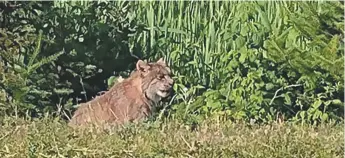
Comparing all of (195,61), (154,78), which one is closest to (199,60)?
(195,61)

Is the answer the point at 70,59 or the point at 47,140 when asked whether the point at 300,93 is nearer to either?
the point at 70,59

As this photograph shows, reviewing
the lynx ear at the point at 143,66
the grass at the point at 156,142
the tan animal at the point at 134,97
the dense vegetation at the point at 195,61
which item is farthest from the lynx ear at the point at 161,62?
the grass at the point at 156,142

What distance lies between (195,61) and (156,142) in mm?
2631

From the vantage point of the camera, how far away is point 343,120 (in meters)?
8.07

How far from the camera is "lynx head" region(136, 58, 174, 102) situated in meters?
8.04

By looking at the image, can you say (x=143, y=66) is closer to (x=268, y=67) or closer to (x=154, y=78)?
(x=154, y=78)

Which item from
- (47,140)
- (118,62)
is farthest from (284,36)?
(47,140)

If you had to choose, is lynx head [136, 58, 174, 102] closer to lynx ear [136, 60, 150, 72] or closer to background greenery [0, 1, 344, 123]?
lynx ear [136, 60, 150, 72]

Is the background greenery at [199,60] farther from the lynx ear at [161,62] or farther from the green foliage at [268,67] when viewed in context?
the lynx ear at [161,62]

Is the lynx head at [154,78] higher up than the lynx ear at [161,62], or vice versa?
the lynx ear at [161,62]

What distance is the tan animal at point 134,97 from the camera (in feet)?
25.6

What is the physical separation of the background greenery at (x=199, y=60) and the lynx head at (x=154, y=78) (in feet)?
0.73

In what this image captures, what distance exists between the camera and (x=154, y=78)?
26.5ft

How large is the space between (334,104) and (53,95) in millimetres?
2440
